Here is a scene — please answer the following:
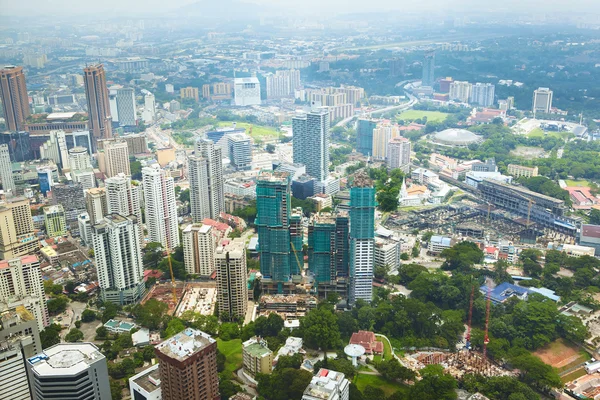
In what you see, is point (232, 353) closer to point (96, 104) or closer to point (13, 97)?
point (96, 104)

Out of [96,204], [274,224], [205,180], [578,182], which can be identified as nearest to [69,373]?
[274,224]

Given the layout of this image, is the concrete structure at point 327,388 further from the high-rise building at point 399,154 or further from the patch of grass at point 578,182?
the patch of grass at point 578,182

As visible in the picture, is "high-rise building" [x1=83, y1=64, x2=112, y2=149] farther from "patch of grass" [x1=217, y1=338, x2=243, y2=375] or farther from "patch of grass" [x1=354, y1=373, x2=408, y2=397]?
"patch of grass" [x1=354, y1=373, x2=408, y2=397]

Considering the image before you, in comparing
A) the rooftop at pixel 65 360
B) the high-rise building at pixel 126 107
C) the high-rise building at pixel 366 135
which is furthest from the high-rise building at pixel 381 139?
the rooftop at pixel 65 360

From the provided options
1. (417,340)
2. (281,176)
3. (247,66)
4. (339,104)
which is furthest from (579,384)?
(247,66)

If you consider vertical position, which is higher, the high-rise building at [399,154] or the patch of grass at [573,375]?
the high-rise building at [399,154]

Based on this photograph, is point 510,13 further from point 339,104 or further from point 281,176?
point 281,176

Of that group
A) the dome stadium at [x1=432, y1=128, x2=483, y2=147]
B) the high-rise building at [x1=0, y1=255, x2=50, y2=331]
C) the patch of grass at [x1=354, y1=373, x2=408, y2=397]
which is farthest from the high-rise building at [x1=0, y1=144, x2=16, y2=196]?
the dome stadium at [x1=432, y1=128, x2=483, y2=147]
